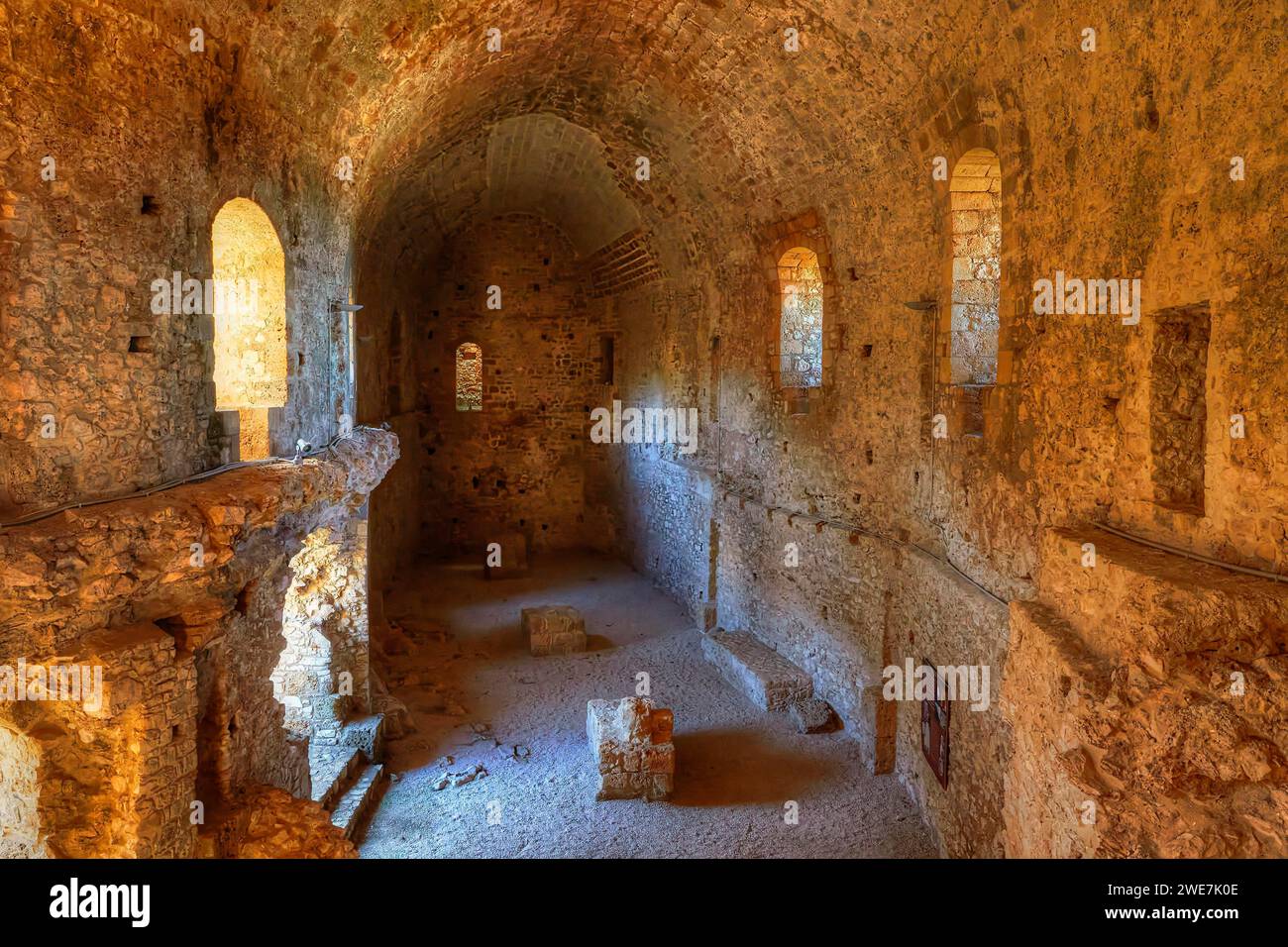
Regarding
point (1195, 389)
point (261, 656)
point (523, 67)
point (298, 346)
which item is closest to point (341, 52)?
point (298, 346)

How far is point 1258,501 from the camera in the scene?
11.1 ft

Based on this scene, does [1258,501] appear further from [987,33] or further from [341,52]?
[341,52]

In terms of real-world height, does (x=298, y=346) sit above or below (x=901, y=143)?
below

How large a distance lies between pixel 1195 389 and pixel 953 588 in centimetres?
287

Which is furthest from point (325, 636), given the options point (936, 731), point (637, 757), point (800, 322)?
point (800, 322)

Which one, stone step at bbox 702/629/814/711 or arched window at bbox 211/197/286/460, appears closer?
arched window at bbox 211/197/286/460

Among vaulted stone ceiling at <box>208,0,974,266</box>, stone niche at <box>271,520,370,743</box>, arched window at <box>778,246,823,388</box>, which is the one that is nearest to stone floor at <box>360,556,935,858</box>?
stone niche at <box>271,520,370,743</box>

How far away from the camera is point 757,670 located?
9.71 m

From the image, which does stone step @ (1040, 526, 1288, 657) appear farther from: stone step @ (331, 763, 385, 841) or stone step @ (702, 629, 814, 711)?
stone step @ (331, 763, 385, 841)

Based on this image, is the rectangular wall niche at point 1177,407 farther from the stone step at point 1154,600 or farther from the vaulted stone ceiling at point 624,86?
the vaulted stone ceiling at point 624,86

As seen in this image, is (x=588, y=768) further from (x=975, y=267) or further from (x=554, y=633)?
(x=975, y=267)

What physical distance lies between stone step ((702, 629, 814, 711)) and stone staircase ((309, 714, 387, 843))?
13.0 ft

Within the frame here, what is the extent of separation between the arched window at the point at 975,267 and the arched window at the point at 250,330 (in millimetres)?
5129

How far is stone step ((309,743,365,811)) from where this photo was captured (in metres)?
7.09
